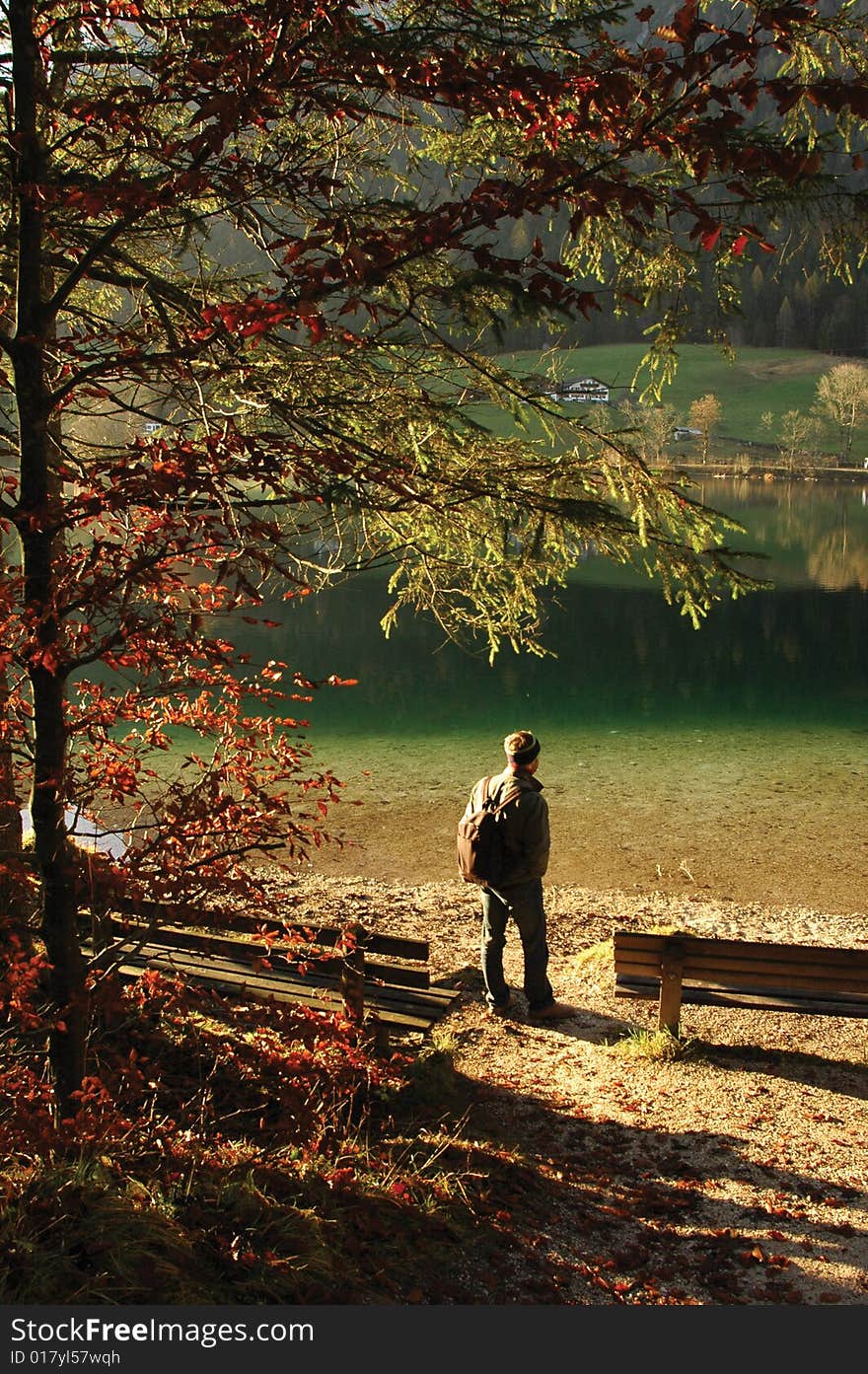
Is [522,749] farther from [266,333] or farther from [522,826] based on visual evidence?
[266,333]

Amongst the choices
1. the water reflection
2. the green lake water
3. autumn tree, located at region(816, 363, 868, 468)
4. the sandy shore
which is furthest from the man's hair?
autumn tree, located at region(816, 363, 868, 468)

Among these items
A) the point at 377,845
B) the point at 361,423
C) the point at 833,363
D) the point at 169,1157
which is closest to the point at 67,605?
the point at 169,1157

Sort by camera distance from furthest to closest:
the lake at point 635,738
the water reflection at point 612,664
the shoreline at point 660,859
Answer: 1. the water reflection at point 612,664
2. the lake at point 635,738
3. the shoreline at point 660,859

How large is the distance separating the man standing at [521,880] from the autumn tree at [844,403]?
130 metres

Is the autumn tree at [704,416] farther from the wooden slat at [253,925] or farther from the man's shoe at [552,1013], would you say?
the wooden slat at [253,925]

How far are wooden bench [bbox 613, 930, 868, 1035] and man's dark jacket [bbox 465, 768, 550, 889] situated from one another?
78cm

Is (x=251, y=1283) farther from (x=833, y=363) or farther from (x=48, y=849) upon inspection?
(x=833, y=363)

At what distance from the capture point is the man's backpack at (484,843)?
777cm

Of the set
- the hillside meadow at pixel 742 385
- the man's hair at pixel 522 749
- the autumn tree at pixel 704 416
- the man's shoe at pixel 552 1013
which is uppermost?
the hillside meadow at pixel 742 385

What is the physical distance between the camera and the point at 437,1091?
6520mm

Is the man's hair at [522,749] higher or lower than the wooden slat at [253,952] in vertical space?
higher

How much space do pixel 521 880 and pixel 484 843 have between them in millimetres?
392

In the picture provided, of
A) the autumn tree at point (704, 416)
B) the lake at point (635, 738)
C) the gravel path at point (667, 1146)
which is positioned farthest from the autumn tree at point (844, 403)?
the gravel path at point (667, 1146)

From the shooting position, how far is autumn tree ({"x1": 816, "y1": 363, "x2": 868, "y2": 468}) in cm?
12525
